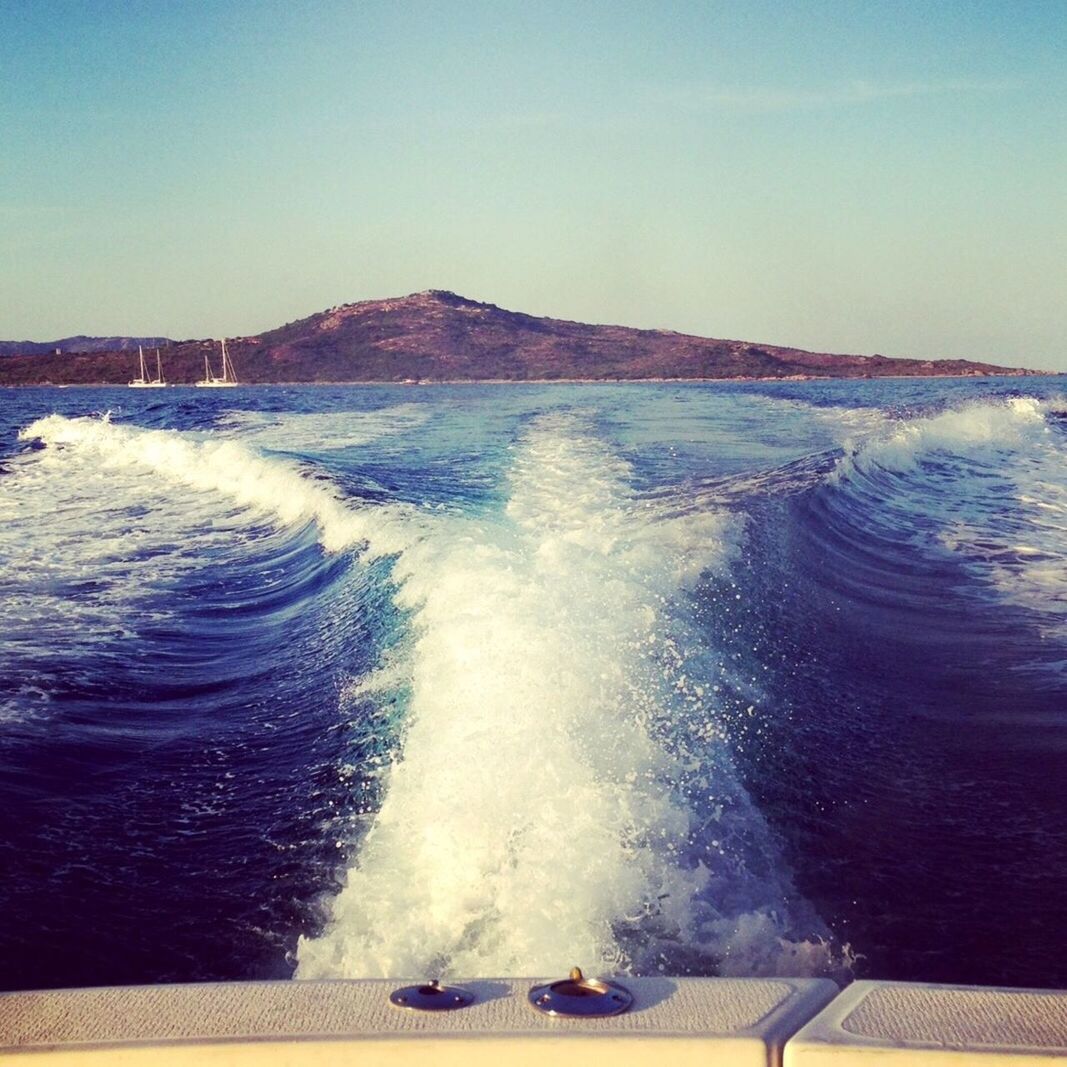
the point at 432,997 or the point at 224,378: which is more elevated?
the point at 224,378

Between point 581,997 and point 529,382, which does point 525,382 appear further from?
point 581,997

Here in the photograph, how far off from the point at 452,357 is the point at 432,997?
70.1 meters

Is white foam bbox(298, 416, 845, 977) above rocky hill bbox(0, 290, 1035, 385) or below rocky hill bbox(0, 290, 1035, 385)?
below

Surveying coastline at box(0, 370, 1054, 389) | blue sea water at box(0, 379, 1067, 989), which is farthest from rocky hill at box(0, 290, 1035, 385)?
blue sea water at box(0, 379, 1067, 989)

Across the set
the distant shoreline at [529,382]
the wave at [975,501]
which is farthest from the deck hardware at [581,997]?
the distant shoreline at [529,382]

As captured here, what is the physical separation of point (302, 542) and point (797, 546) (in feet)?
14.9

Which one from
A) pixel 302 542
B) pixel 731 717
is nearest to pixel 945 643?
pixel 731 717

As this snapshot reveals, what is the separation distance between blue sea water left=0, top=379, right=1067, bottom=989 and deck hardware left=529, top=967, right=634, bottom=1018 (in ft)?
3.75

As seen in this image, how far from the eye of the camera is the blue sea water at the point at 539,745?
285 cm

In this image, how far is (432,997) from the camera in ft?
4.86

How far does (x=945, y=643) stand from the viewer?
19.7 feet

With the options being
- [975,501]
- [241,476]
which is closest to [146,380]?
[241,476]

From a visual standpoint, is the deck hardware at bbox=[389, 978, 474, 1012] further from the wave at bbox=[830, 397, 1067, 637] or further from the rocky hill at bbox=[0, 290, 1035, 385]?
the rocky hill at bbox=[0, 290, 1035, 385]

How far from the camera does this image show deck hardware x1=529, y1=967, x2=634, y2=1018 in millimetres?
1438
